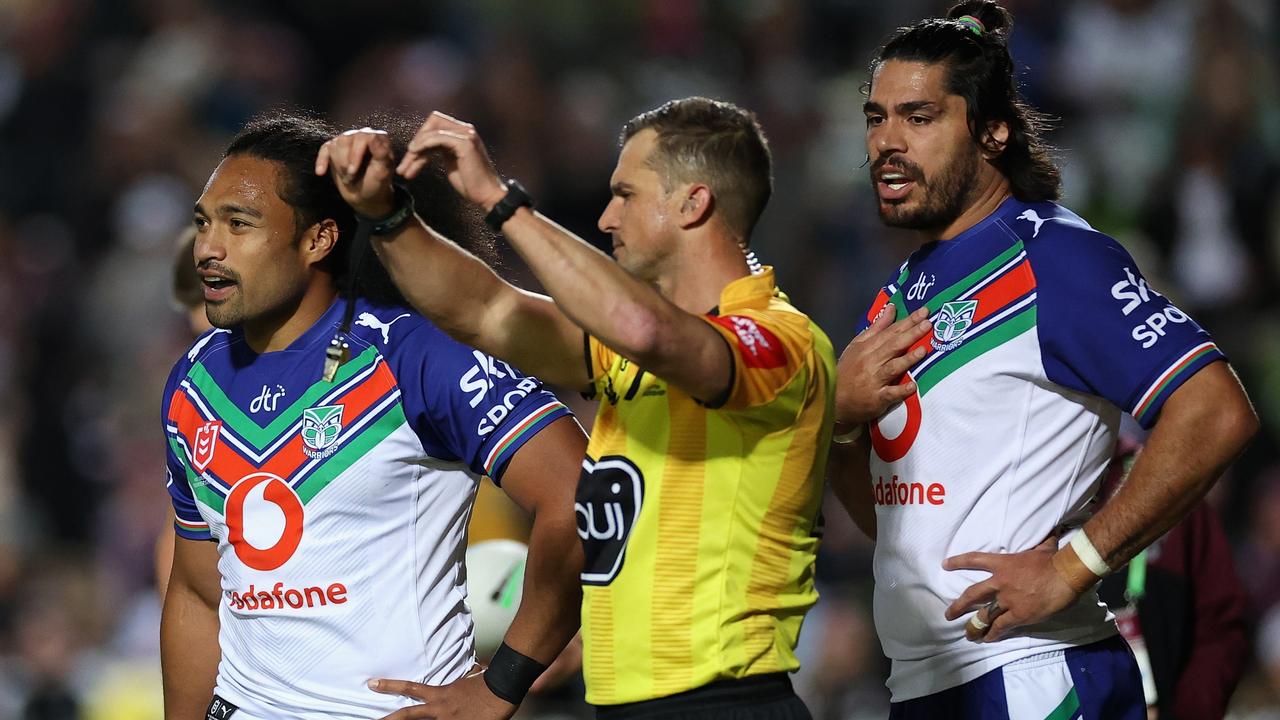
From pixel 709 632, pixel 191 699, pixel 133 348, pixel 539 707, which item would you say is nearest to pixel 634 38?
pixel 133 348

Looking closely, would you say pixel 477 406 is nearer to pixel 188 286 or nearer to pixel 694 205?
pixel 694 205

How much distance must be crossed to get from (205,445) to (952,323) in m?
1.81

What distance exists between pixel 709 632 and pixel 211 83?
26.6ft

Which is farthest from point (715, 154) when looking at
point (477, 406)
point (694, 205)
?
point (477, 406)

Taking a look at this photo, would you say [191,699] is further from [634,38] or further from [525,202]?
[634,38]

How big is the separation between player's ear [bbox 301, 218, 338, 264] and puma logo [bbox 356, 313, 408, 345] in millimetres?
199

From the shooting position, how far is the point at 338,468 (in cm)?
389

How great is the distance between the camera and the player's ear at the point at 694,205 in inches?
136

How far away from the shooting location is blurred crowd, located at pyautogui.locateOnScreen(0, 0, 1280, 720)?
28.6 feet

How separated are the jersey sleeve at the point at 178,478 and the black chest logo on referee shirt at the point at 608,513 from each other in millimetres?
1249

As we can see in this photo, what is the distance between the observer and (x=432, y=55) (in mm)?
10836

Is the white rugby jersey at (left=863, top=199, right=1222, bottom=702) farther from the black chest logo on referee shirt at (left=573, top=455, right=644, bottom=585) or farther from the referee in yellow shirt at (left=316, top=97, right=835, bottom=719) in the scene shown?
the black chest logo on referee shirt at (left=573, top=455, right=644, bottom=585)

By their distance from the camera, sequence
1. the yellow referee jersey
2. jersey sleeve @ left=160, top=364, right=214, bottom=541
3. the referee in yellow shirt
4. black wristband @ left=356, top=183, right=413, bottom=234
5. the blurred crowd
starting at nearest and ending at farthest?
the referee in yellow shirt < the yellow referee jersey < black wristband @ left=356, top=183, right=413, bottom=234 < jersey sleeve @ left=160, top=364, right=214, bottom=541 < the blurred crowd

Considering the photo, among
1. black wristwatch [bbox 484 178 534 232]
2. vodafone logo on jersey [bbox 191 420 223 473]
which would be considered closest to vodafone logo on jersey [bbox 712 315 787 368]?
black wristwatch [bbox 484 178 534 232]
